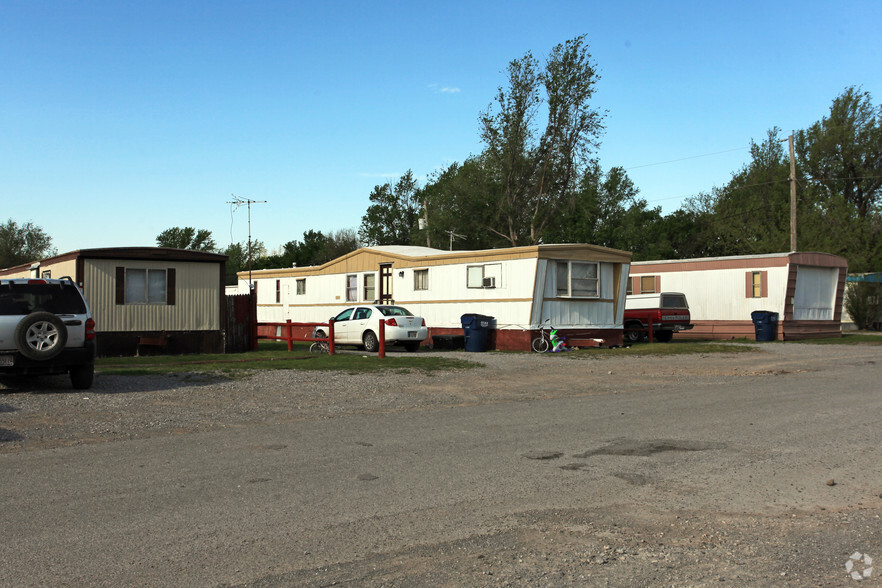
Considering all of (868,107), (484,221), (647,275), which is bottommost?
(647,275)

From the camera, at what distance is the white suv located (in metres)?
11.9

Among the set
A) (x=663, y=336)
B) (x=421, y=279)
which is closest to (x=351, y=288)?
(x=421, y=279)

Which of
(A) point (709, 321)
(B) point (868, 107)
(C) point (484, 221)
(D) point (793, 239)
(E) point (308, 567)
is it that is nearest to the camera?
(E) point (308, 567)

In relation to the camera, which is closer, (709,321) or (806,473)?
(806,473)

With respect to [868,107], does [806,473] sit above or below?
below

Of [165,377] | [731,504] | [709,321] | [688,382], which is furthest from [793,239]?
[731,504]

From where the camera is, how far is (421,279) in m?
26.9

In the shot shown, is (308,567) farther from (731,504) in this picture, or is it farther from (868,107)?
(868,107)

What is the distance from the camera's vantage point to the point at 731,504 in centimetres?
600

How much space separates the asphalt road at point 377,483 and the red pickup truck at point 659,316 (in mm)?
17772

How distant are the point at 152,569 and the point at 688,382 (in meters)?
12.6

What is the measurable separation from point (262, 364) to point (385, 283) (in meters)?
11.0

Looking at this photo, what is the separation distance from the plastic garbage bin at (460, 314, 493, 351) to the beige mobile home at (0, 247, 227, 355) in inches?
280

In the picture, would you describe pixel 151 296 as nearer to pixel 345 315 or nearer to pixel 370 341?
pixel 345 315
